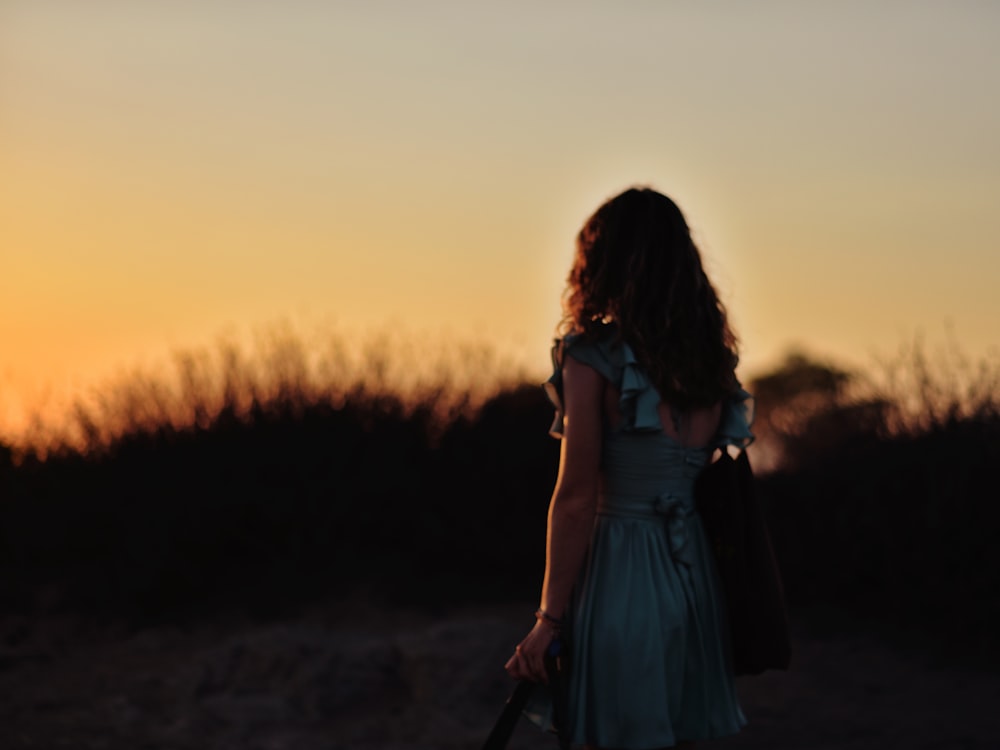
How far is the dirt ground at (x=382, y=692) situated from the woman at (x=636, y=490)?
11.7 feet

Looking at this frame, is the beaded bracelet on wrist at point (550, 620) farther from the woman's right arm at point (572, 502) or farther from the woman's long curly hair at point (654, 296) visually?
the woman's long curly hair at point (654, 296)

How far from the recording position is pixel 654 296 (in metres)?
3.03

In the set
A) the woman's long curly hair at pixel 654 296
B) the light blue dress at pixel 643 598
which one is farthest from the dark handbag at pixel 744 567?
the woman's long curly hair at pixel 654 296

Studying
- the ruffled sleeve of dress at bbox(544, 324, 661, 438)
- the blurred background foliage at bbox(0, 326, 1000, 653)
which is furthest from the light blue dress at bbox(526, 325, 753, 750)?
the blurred background foliage at bbox(0, 326, 1000, 653)

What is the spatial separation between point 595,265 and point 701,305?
286 millimetres

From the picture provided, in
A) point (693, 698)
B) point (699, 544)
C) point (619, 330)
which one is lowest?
point (693, 698)

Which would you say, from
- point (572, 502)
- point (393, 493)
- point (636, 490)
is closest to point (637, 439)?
point (636, 490)

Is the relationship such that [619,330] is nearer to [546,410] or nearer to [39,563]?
[546,410]

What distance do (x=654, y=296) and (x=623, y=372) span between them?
0.72 feet

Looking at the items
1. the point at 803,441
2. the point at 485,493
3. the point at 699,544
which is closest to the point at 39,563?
the point at 485,493

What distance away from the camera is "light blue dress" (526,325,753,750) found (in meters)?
2.98

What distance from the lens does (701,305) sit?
3.10m

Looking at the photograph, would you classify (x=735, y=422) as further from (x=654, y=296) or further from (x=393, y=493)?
(x=393, y=493)

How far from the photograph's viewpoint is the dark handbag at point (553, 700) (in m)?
2.95
